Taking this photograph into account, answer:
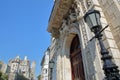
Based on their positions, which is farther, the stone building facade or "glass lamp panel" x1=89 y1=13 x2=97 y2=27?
the stone building facade

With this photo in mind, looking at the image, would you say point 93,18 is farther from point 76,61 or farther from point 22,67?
point 22,67

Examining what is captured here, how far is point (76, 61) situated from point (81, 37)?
1.58 meters

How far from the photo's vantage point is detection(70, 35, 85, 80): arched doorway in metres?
5.92

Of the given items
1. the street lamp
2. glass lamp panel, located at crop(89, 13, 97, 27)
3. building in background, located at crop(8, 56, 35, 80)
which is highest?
building in background, located at crop(8, 56, 35, 80)

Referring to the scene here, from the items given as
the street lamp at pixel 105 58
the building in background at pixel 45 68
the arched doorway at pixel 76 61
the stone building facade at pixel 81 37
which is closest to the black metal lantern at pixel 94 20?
the street lamp at pixel 105 58

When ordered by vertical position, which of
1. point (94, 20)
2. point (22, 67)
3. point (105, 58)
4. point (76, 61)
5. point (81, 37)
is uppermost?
point (22, 67)

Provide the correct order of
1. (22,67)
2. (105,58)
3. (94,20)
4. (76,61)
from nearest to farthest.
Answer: (105,58) → (94,20) → (76,61) → (22,67)

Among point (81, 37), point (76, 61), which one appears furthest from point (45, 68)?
point (81, 37)

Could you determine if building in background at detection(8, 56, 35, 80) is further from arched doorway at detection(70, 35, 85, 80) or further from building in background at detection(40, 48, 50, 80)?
arched doorway at detection(70, 35, 85, 80)

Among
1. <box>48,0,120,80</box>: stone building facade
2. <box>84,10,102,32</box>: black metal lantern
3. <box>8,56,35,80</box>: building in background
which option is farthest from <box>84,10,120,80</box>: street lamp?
<box>8,56,35,80</box>: building in background

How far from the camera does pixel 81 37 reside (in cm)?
532

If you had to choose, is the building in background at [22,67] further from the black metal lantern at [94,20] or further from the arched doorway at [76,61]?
the black metal lantern at [94,20]

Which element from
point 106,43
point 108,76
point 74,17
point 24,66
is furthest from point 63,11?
point 24,66

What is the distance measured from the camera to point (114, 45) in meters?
3.91
